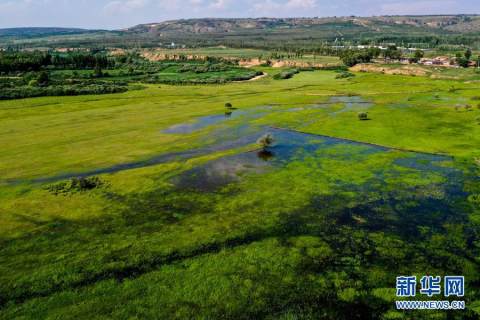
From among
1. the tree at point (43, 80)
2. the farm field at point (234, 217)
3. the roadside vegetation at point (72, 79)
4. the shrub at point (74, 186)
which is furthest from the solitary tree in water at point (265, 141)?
the tree at point (43, 80)

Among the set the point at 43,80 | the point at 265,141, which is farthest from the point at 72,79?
the point at 265,141

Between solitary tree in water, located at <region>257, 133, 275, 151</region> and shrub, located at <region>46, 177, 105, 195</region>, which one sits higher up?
solitary tree in water, located at <region>257, 133, 275, 151</region>

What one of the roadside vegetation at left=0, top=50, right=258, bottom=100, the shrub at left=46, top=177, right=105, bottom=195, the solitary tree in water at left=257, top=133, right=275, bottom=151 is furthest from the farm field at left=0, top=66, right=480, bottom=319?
the roadside vegetation at left=0, top=50, right=258, bottom=100

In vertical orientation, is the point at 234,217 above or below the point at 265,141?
below

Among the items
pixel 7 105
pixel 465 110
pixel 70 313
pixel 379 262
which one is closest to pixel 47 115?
pixel 7 105

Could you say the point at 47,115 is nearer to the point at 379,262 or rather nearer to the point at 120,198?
the point at 120,198

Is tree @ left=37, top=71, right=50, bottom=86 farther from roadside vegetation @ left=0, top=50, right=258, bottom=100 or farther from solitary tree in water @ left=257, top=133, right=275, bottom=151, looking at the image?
solitary tree in water @ left=257, top=133, right=275, bottom=151

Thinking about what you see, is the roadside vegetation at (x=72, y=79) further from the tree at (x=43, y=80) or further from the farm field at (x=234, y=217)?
the farm field at (x=234, y=217)

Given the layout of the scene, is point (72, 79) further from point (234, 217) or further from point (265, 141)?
point (234, 217)

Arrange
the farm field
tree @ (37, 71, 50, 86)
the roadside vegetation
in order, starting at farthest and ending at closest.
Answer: tree @ (37, 71, 50, 86), the roadside vegetation, the farm field

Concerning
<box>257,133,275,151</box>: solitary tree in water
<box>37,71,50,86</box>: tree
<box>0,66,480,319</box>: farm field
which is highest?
<box>37,71,50,86</box>: tree
